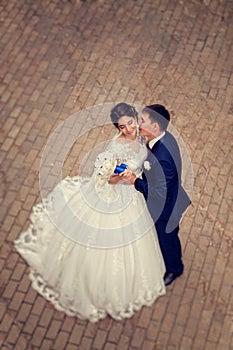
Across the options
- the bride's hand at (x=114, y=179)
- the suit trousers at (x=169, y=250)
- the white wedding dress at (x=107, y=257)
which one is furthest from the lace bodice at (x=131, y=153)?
the suit trousers at (x=169, y=250)

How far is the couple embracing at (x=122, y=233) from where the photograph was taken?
7312mm

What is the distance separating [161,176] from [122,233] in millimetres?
1187

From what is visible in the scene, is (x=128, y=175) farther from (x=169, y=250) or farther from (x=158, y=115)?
(x=169, y=250)

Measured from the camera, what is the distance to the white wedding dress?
25.2 ft

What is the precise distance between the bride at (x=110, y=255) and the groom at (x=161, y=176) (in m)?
0.19

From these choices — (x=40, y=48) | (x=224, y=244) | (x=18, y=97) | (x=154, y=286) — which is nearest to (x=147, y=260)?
(x=154, y=286)

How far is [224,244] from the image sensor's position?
830 cm

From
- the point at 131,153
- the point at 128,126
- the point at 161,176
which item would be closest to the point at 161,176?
the point at 161,176

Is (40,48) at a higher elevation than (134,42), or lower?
lower

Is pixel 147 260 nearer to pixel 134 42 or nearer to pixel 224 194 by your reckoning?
pixel 224 194

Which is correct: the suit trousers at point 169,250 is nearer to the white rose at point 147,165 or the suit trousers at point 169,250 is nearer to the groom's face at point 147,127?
the white rose at point 147,165

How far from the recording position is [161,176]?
7.09 meters

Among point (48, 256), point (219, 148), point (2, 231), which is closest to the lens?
point (48, 256)

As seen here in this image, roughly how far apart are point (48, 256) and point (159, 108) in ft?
9.43
